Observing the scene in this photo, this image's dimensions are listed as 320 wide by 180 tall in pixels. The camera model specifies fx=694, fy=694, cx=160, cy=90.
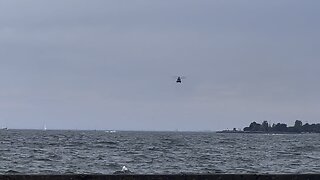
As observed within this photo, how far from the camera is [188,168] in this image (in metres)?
35.8

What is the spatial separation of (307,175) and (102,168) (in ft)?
76.8
